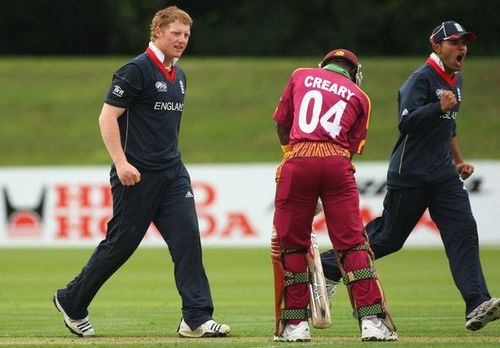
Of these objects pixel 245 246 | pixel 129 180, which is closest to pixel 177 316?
pixel 129 180

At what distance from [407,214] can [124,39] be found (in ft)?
131

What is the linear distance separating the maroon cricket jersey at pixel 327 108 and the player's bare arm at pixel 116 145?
1.16 m

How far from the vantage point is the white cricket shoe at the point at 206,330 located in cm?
911

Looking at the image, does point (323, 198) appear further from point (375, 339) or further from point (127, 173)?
Answer: point (127, 173)

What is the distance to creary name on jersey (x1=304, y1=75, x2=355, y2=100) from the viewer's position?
28.3ft

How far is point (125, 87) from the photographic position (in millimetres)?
9055

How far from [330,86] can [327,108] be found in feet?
0.51

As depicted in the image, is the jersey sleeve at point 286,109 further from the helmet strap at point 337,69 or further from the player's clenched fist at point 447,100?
the player's clenched fist at point 447,100

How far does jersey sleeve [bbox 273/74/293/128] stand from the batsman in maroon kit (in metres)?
0.02

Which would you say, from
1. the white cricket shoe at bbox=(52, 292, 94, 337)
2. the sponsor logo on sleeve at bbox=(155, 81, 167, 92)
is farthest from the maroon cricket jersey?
the white cricket shoe at bbox=(52, 292, 94, 337)

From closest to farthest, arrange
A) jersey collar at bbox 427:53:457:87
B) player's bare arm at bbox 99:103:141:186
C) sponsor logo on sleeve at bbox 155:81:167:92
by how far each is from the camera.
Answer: player's bare arm at bbox 99:103:141:186 < sponsor logo on sleeve at bbox 155:81:167:92 < jersey collar at bbox 427:53:457:87

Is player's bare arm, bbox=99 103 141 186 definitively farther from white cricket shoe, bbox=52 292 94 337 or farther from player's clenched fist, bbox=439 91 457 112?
player's clenched fist, bbox=439 91 457 112

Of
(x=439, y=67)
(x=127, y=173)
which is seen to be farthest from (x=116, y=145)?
(x=439, y=67)

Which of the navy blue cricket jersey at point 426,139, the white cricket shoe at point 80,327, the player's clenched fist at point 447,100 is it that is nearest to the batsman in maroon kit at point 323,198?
the player's clenched fist at point 447,100
